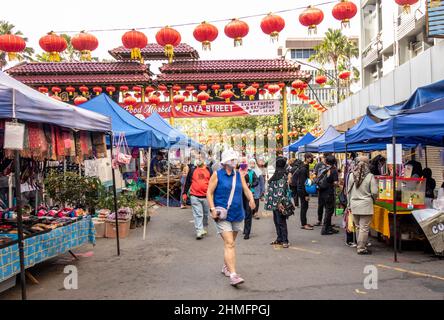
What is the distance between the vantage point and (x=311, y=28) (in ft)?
31.1

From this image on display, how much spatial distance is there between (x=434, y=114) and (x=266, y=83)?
1462cm

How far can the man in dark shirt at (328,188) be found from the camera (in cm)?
988

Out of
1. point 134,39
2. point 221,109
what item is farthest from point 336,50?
point 134,39

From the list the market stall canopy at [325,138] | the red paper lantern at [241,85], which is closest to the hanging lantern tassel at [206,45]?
the market stall canopy at [325,138]

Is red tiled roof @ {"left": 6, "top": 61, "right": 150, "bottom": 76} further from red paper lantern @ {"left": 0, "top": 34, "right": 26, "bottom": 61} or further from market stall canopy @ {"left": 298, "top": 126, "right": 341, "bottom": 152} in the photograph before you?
red paper lantern @ {"left": 0, "top": 34, "right": 26, "bottom": 61}

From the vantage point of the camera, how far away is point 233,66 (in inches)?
842

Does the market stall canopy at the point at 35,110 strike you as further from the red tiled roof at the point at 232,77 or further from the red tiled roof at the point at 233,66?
the red tiled roof at the point at 233,66

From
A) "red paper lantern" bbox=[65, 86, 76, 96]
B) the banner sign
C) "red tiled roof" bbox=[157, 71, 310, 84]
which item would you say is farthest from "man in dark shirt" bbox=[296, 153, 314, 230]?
"red paper lantern" bbox=[65, 86, 76, 96]

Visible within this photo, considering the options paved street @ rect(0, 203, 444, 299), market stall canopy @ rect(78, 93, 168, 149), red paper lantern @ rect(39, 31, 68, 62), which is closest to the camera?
paved street @ rect(0, 203, 444, 299)

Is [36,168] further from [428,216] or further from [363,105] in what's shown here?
[363,105]

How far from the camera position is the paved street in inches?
219

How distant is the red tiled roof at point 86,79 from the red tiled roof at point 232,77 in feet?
5.03

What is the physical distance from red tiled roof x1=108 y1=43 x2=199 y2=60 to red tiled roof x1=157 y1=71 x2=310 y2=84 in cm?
498
